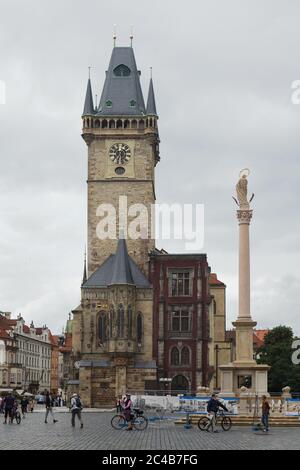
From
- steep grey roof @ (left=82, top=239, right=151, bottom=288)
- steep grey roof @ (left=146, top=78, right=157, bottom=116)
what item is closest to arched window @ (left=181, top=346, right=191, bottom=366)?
steep grey roof @ (left=82, top=239, right=151, bottom=288)

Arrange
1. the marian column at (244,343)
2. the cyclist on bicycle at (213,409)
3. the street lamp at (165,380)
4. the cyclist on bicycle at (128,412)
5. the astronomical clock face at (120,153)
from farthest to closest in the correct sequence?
the astronomical clock face at (120,153) → the street lamp at (165,380) → the marian column at (244,343) → the cyclist on bicycle at (128,412) → the cyclist on bicycle at (213,409)

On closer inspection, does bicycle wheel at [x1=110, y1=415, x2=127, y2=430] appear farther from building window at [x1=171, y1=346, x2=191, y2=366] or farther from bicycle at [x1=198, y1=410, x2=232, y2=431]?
building window at [x1=171, y1=346, x2=191, y2=366]

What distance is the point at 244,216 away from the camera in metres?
55.8

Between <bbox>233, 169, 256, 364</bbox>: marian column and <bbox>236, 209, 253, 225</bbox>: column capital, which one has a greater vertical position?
<bbox>236, 209, 253, 225</bbox>: column capital

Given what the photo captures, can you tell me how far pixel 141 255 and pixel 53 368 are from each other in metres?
93.8

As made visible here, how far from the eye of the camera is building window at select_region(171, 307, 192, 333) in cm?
8700

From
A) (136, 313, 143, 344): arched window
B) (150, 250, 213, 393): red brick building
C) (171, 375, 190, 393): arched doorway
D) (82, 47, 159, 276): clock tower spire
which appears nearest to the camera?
(171, 375, 190, 393): arched doorway

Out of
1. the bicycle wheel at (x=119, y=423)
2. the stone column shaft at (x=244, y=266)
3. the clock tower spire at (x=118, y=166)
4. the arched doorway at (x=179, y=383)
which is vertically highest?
the clock tower spire at (x=118, y=166)

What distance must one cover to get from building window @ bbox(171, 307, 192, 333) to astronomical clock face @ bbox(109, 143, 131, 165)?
18.2 metres

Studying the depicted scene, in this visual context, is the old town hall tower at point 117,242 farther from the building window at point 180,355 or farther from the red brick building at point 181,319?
the building window at point 180,355

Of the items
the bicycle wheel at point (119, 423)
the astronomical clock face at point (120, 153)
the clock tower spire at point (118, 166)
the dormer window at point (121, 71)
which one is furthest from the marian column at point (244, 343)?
the dormer window at point (121, 71)

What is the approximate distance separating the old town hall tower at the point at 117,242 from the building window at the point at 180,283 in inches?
95.7

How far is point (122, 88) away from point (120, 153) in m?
7.82

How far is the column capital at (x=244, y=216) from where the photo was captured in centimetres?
5575
